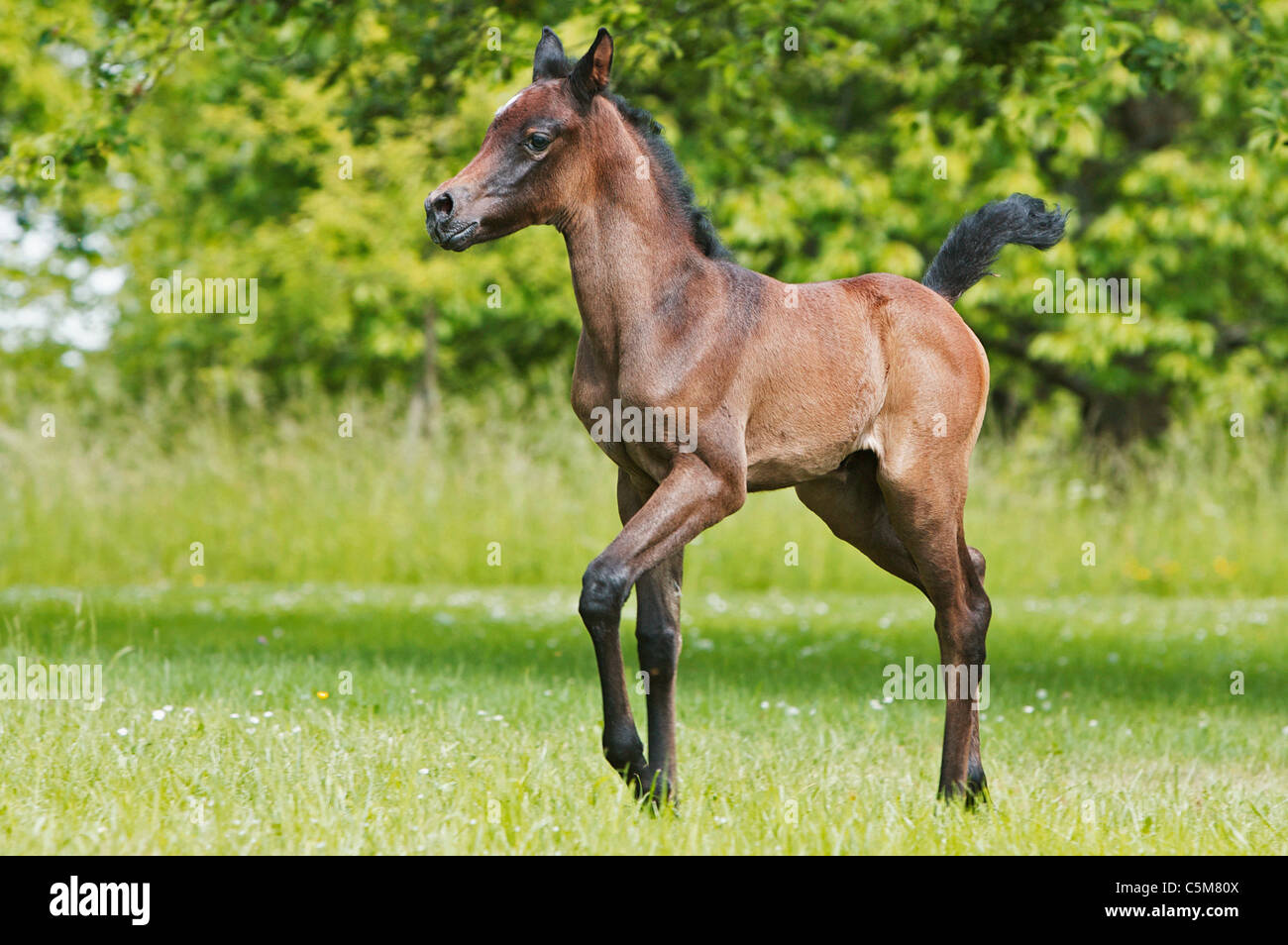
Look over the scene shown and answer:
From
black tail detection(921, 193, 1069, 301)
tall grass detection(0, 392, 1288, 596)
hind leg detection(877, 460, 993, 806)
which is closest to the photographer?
hind leg detection(877, 460, 993, 806)

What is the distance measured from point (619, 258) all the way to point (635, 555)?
1.00 metres

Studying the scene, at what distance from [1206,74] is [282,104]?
411 inches

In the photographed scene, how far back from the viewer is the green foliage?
31.6ft

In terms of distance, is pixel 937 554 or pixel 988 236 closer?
pixel 937 554

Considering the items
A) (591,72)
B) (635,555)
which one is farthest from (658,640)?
(591,72)

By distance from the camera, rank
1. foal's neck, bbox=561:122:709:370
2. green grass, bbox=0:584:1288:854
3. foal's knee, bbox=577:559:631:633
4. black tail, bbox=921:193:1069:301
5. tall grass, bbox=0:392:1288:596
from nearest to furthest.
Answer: green grass, bbox=0:584:1288:854 < foal's knee, bbox=577:559:631:633 < foal's neck, bbox=561:122:709:370 < black tail, bbox=921:193:1069:301 < tall grass, bbox=0:392:1288:596

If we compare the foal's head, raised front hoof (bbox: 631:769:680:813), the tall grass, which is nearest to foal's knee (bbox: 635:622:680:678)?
raised front hoof (bbox: 631:769:680:813)

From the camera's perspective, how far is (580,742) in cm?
561

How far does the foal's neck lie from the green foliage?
382 centimetres

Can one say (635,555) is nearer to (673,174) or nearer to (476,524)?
(673,174)

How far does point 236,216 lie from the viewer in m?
20.5

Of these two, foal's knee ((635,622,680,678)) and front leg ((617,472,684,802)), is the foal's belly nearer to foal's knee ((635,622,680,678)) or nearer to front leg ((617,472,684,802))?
front leg ((617,472,684,802))

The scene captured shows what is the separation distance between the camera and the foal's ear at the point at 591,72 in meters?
4.43
